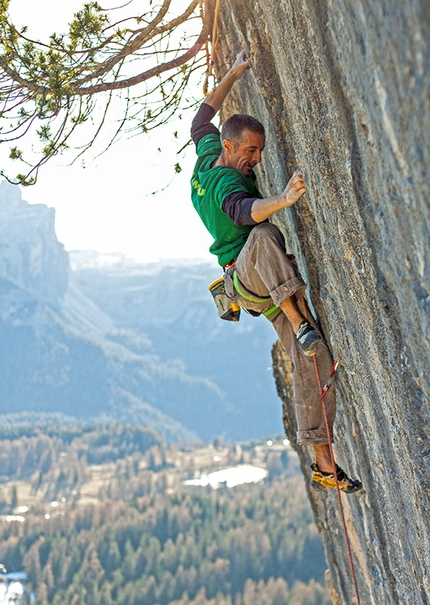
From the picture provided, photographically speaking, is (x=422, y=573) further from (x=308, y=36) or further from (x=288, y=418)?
(x=288, y=418)

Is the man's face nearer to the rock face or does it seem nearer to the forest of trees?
the rock face

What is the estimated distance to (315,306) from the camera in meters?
5.04

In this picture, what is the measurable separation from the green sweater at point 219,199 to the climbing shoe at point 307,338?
26.8 inches

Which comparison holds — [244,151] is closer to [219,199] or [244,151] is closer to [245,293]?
[219,199]

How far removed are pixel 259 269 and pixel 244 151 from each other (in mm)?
786

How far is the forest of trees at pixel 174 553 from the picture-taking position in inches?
3169

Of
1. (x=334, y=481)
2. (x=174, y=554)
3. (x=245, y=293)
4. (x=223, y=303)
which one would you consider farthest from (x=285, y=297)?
(x=174, y=554)

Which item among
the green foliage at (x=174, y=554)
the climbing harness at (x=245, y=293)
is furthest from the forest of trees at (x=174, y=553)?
the climbing harness at (x=245, y=293)

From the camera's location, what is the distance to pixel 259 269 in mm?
4324

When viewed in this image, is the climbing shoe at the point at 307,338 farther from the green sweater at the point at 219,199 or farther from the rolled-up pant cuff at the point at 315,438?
the green sweater at the point at 219,199

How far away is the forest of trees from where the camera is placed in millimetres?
80500

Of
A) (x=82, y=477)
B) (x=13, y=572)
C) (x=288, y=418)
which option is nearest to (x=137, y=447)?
(x=82, y=477)

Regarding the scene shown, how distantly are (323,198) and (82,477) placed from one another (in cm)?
15806

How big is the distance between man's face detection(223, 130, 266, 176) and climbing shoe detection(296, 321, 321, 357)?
102 cm
